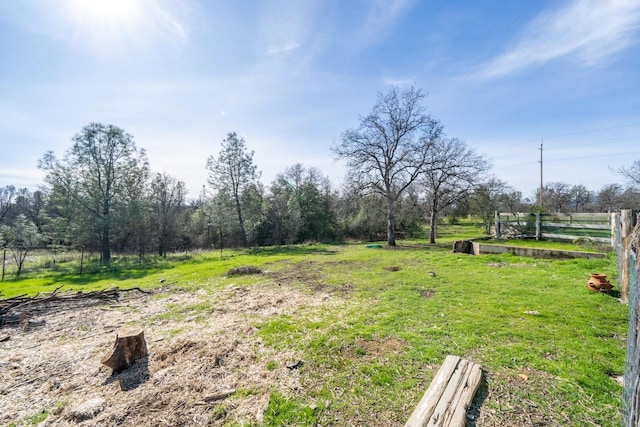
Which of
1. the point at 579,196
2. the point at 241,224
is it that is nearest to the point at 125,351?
the point at 241,224

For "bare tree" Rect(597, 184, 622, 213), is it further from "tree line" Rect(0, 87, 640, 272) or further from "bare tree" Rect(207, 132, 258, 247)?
"bare tree" Rect(207, 132, 258, 247)

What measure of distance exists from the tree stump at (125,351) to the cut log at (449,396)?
13.7 feet

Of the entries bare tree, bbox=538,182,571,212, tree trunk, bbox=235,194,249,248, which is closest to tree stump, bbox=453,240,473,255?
tree trunk, bbox=235,194,249,248

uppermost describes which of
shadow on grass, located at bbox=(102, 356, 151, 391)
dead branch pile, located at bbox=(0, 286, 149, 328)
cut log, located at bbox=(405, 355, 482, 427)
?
cut log, located at bbox=(405, 355, 482, 427)

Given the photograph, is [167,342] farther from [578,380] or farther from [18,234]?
[18,234]

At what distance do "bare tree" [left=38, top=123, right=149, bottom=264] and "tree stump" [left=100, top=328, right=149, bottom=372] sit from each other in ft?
62.5

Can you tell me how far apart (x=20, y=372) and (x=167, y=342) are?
2.09 metres

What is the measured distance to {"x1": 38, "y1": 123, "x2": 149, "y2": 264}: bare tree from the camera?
18812mm

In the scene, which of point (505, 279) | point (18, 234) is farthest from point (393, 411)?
point (18, 234)

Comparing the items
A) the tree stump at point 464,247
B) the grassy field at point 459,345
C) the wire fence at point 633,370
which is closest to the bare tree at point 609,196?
the tree stump at point 464,247

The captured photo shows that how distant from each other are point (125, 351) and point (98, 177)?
2169cm

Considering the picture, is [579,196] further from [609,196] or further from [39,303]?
[39,303]

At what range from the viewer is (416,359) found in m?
3.65

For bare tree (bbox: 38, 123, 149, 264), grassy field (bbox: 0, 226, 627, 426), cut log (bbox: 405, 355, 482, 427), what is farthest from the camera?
bare tree (bbox: 38, 123, 149, 264)
